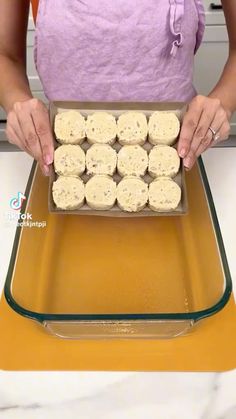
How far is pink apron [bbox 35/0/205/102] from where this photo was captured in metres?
0.81

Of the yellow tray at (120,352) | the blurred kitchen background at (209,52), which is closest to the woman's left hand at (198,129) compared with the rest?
the yellow tray at (120,352)

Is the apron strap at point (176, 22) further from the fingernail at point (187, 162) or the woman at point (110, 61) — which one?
the fingernail at point (187, 162)

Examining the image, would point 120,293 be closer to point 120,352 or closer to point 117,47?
point 120,352

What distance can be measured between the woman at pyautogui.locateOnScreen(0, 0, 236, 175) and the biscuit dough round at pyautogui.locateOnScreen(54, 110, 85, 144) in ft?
0.09

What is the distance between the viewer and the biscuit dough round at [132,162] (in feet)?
2.47

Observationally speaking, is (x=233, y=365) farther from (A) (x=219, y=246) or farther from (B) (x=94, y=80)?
(B) (x=94, y=80)

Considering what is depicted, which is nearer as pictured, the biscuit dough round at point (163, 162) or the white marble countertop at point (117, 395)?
the white marble countertop at point (117, 395)

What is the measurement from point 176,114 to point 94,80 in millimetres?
192

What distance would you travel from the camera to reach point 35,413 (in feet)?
1.78

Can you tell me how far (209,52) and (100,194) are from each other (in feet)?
3.83

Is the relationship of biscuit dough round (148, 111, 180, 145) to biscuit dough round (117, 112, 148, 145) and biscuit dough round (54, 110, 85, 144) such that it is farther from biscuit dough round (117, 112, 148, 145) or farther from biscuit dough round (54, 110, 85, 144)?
biscuit dough round (54, 110, 85, 144)

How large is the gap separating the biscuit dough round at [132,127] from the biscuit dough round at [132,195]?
78mm

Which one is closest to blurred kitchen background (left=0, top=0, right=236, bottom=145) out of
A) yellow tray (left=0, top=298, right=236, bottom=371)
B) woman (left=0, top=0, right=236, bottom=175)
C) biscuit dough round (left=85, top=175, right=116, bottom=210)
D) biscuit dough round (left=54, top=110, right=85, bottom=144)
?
woman (left=0, top=0, right=236, bottom=175)

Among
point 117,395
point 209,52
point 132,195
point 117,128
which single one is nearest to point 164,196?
point 132,195
